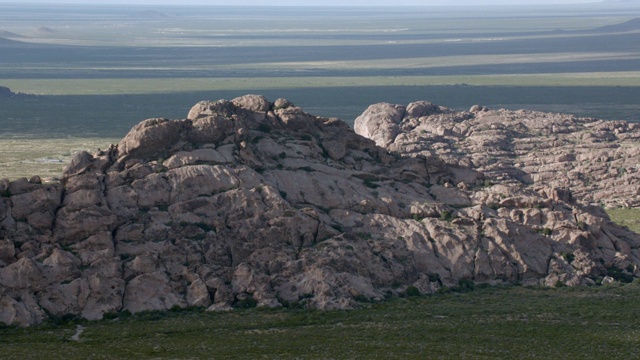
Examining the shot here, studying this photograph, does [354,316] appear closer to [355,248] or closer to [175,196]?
[355,248]

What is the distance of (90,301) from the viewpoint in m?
45.6

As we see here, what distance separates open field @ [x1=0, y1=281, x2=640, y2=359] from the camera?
42.0 m

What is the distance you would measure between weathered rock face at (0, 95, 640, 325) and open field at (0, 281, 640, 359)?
4.30 feet

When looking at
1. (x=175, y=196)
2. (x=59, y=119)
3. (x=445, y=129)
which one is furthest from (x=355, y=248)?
(x=59, y=119)

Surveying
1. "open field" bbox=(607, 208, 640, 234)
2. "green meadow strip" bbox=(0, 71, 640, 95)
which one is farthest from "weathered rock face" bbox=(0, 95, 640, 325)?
"green meadow strip" bbox=(0, 71, 640, 95)

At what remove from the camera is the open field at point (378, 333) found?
138ft

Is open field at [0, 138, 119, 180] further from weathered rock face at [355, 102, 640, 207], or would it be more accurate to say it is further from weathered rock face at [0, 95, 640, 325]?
weathered rock face at [0, 95, 640, 325]

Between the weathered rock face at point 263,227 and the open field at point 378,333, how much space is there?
1.31 metres

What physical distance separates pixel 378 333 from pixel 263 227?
7857mm

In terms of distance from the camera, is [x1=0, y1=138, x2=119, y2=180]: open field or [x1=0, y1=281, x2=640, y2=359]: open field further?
[x1=0, y1=138, x2=119, y2=180]: open field

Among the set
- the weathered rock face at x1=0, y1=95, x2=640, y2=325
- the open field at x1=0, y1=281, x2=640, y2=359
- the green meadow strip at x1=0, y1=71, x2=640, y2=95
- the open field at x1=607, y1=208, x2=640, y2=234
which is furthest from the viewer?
the green meadow strip at x1=0, y1=71, x2=640, y2=95

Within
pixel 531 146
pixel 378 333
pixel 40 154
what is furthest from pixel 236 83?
pixel 378 333

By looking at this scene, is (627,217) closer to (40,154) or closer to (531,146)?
(531,146)

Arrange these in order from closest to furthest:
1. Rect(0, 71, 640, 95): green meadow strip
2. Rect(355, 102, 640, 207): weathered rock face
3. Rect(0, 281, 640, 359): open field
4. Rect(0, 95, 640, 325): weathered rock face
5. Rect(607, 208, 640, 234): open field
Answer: Rect(0, 281, 640, 359): open field < Rect(0, 95, 640, 325): weathered rock face < Rect(607, 208, 640, 234): open field < Rect(355, 102, 640, 207): weathered rock face < Rect(0, 71, 640, 95): green meadow strip
